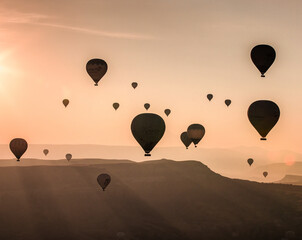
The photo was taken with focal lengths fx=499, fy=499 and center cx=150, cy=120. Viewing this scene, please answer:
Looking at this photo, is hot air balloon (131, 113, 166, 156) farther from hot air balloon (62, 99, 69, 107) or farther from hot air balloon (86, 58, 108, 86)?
hot air balloon (62, 99, 69, 107)

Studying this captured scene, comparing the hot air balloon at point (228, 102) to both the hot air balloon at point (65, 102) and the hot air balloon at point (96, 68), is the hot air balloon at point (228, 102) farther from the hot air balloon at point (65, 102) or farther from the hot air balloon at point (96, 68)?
the hot air balloon at point (96, 68)

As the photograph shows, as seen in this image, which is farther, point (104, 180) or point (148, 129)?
point (104, 180)

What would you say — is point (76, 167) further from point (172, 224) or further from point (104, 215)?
point (172, 224)

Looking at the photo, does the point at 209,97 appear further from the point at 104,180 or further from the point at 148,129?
the point at 104,180

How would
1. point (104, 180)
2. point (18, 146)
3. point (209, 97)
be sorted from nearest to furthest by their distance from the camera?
1. point (209, 97)
2. point (18, 146)
3. point (104, 180)

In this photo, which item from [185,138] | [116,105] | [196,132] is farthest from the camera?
[116,105]

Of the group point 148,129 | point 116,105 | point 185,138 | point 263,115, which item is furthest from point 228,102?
point 148,129

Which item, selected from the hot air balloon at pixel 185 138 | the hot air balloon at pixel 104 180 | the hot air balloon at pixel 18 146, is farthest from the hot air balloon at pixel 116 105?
the hot air balloon at pixel 104 180
